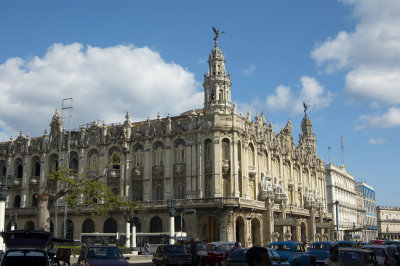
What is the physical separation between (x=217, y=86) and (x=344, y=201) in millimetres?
54574

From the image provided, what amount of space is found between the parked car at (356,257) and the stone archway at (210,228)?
34148mm

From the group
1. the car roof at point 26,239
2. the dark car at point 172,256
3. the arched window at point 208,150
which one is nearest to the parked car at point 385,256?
the dark car at point 172,256

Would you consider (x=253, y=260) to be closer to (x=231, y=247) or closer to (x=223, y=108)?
(x=231, y=247)

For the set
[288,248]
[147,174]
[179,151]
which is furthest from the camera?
[147,174]

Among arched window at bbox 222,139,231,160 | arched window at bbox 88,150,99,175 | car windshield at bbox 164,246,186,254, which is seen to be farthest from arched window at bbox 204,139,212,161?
car windshield at bbox 164,246,186,254

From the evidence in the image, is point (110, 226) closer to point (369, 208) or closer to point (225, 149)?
point (225, 149)

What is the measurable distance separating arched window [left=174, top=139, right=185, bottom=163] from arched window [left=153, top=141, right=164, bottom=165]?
195cm

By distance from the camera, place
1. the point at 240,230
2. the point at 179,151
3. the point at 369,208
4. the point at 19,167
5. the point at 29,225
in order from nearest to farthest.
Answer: the point at 240,230 < the point at 179,151 < the point at 29,225 < the point at 19,167 < the point at 369,208

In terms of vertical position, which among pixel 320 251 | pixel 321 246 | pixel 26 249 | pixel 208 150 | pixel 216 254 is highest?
pixel 208 150

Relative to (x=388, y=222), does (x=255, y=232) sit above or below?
above

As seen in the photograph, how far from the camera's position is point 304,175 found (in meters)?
72.8

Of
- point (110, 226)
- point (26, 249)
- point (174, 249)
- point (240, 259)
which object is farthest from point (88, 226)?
point (26, 249)

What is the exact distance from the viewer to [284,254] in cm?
2394

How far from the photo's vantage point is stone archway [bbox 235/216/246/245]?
Result: 165 feet
